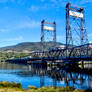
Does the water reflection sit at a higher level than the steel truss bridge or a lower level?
lower

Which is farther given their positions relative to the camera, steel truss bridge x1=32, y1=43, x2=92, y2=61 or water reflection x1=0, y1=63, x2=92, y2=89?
steel truss bridge x1=32, y1=43, x2=92, y2=61

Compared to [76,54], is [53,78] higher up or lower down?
lower down

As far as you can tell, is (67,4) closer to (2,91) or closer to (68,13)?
(68,13)

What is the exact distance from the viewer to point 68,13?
59500 millimetres

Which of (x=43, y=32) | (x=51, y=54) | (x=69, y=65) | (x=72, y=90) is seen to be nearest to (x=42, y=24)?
(x=43, y=32)

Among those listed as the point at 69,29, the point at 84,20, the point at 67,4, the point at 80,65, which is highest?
the point at 67,4

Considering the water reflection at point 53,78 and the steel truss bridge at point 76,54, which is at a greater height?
the steel truss bridge at point 76,54

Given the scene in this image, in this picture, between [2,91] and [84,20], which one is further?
[84,20]

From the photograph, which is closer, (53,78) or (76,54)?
(53,78)

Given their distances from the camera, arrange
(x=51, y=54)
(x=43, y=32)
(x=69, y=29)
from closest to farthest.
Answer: (x=69, y=29) < (x=51, y=54) < (x=43, y=32)

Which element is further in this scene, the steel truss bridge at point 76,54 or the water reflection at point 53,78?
the steel truss bridge at point 76,54

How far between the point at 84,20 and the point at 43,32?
31.5 metres

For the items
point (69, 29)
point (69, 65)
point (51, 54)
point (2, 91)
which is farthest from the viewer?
point (51, 54)

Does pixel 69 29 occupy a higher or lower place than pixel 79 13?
lower
